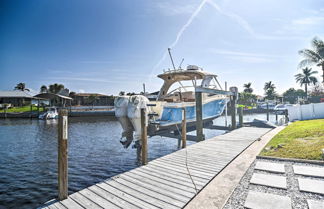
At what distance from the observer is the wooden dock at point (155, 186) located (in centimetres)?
321

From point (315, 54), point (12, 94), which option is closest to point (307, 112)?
point (315, 54)

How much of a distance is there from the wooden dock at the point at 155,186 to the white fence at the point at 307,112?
49.2 ft

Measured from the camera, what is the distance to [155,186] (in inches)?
151

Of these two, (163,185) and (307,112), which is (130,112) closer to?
(163,185)

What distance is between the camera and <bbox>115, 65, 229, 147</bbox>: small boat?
7616 millimetres

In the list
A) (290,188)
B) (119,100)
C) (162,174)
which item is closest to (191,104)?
(119,100)

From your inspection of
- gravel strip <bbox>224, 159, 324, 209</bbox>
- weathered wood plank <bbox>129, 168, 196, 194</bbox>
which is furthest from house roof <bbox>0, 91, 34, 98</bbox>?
gravel strip <bbox>224, 159, 324, 209</bbox>

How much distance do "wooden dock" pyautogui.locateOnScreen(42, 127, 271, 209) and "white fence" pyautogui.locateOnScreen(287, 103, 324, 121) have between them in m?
15.0

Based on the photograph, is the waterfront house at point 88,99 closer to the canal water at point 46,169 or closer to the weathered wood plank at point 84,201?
the canal water at point 46,169

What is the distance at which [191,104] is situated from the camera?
11250mm

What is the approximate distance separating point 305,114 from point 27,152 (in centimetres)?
2235

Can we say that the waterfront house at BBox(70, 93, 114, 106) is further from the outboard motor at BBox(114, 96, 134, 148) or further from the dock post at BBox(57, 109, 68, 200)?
the dock post at BBox(57, 109, 68, 200)

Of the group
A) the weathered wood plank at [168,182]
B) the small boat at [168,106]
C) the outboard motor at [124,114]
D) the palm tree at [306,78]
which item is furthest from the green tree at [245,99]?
the weathered wood plank at [168,182]

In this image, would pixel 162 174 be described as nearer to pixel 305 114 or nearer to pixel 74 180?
pixel 74 180
